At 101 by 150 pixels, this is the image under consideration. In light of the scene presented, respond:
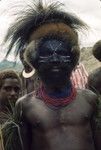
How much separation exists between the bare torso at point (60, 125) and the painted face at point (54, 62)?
25 cm

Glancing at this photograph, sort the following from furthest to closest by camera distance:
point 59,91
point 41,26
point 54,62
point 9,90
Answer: point 9,90
point 41,26
point 59,91
point 54,62

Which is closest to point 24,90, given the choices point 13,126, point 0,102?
point 0,102

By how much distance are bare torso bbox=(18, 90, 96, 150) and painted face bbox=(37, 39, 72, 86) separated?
9.8 inches

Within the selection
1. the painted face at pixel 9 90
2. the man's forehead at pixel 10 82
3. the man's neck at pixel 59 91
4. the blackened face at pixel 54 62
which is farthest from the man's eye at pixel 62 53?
the man's forehead at pixel 10 82

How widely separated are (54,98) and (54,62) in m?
0.32

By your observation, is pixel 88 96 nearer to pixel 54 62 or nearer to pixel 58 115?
pixel 58 115

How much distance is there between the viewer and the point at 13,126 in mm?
4660

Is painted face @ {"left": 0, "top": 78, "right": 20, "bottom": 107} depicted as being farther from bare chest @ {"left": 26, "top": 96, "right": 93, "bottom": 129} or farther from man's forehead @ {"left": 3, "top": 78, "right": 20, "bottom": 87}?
bare chest @ {"left": 26, "top": 96, "right": 93, "bottom": 129}

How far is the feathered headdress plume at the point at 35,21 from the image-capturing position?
15.1 ft

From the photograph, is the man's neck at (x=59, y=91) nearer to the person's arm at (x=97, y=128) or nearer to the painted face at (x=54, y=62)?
the painted face at (x=54, y=62)

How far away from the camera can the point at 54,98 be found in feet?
14.7

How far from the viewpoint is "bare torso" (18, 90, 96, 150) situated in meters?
4.43

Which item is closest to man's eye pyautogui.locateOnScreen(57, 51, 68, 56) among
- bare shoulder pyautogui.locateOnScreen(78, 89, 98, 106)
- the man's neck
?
the man's neck

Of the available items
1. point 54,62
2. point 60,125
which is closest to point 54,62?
point 54,62
